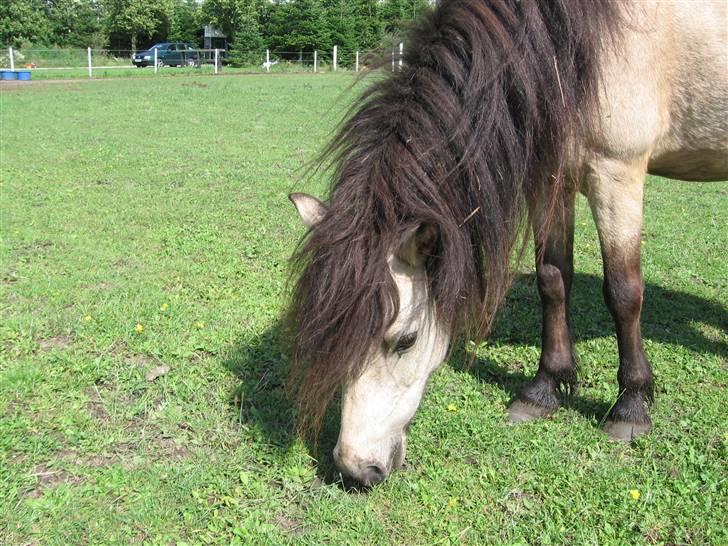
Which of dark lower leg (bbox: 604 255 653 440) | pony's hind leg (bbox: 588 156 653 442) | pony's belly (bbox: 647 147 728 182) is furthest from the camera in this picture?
pony's belly (bbox: 647 147 728 182)

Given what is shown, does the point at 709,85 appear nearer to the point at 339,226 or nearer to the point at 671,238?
the point at 339,226

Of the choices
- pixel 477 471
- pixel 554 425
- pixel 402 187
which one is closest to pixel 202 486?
pixel 477 471

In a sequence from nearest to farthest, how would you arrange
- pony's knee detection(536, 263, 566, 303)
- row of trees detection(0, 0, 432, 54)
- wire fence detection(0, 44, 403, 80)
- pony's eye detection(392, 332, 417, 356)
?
1. pony's eye detection(392, 332, 417, 356)
2. pony's knee detection(536, 263, 566, 303)
3. wire fence detection(0, 44, 403, 80)
4. row of trees detection(0, 0, 432, 54)

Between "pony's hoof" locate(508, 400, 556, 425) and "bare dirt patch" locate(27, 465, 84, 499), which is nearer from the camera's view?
"bare dirt patch" locate(27, 465, 84, 499)

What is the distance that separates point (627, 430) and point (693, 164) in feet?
4.56

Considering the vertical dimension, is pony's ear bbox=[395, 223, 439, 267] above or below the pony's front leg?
above

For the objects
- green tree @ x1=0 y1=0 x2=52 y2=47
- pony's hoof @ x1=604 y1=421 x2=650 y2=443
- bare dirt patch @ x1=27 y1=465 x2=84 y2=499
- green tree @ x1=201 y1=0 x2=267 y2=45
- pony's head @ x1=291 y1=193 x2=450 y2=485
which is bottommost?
bare dirt patch @ x1=27 y1=465 x2=84 y2=499

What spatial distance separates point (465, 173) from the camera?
2.21 meters

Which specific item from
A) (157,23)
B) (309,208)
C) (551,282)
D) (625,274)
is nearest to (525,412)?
(551,282)

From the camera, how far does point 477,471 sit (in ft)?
8.76

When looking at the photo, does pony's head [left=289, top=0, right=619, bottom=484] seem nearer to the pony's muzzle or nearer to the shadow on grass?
the pony's muzzle

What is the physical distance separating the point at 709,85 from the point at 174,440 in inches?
115

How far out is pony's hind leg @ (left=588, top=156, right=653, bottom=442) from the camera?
273 centimetres

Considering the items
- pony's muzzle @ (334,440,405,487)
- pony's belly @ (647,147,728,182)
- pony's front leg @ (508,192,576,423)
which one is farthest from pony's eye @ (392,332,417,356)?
pony's belly @ (647,147,728,182)
